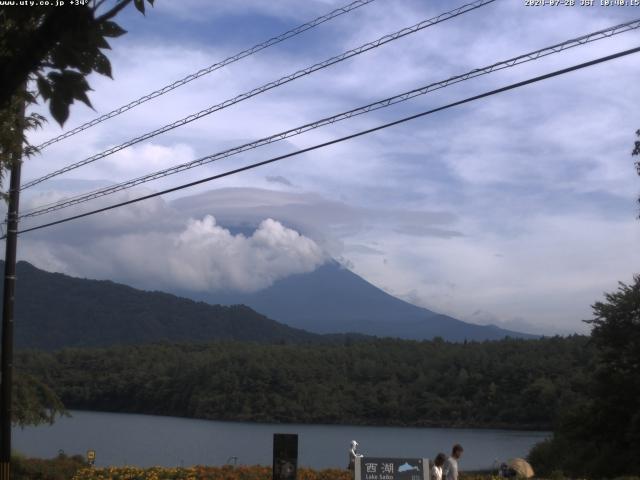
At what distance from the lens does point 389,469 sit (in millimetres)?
14328

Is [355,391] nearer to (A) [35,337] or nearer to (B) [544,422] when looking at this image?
(B) [544,422]

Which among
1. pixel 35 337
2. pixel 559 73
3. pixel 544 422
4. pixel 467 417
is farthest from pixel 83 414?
pixel 35 337

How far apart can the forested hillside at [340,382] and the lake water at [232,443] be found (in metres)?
3.67

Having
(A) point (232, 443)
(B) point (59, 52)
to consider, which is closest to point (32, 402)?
(B) point (59, 52)

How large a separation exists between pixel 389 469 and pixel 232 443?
126 feet

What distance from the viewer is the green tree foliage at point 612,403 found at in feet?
107

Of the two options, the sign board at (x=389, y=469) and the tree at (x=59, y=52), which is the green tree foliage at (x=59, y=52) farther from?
the sign board at (x=389, y=469)

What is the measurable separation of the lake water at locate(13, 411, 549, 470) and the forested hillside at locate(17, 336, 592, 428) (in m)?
3.67

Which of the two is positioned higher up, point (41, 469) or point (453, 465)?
point (453, 465)

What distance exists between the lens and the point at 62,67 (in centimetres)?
392

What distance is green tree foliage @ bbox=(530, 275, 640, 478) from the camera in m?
32.7

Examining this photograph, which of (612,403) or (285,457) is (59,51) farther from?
(612,403)

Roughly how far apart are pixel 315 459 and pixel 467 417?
1513 inches

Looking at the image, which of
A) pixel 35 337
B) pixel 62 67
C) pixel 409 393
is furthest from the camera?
pixel 35 337
